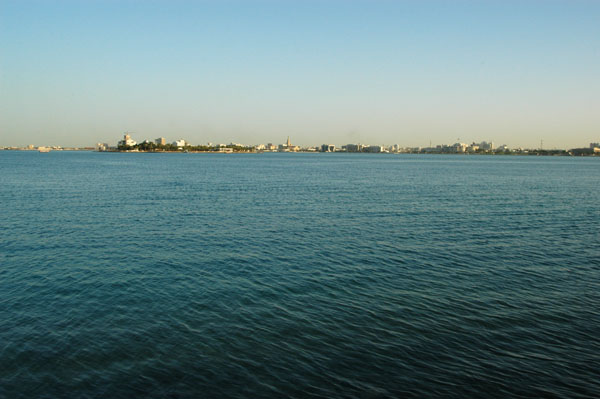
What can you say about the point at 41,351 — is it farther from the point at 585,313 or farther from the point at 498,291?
the point at 585,313

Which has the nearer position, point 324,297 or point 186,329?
point 186,329

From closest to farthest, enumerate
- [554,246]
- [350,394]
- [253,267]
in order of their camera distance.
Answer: [350,394]
[253,267]
[554,246]

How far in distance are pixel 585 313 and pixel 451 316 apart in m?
6.88

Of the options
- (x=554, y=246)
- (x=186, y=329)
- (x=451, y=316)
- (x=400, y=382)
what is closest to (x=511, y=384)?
(x=400, y=382)

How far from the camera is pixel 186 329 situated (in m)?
18.9

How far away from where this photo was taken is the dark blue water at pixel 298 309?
15109 mm

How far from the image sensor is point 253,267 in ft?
92.1

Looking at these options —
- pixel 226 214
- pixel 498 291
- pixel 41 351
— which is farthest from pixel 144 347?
pixel 226 214

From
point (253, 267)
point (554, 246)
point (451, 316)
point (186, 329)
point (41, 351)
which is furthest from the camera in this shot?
point (554, 246)

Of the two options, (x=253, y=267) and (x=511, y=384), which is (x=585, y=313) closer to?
(x=511, y=384)

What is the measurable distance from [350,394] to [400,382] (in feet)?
6.79

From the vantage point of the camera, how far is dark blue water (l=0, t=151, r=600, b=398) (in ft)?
49.6

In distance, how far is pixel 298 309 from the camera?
21109 mm

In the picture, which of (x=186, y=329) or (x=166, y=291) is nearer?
(x=186, y=329)
